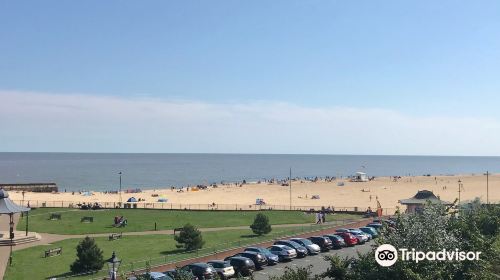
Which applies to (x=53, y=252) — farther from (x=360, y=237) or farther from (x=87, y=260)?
(x=360, y=237)

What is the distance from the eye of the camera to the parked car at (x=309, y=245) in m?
31.1

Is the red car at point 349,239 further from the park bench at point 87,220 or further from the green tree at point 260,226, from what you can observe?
the park bench at point 87,220

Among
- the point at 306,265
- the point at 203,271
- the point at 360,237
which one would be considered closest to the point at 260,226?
the point at 360,237

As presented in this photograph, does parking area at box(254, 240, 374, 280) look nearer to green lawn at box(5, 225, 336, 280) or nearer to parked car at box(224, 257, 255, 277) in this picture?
parked car at box(224, 257, 255, 277)

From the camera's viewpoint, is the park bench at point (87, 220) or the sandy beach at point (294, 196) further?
the sandy beach at point (294, 196)

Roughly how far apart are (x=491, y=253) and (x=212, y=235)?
2462 cm

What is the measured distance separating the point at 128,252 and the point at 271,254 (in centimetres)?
945

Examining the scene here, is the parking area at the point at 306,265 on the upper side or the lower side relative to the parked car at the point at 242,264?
lower

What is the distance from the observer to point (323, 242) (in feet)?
106

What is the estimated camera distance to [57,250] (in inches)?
1256

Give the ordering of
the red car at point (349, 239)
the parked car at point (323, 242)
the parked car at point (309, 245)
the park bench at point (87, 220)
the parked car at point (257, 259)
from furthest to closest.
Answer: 1. the park bench at point (87, 220)
2. the red car at point (349, 239)
3. the parked car at point (323, 242)
4. the parked car at point (309, 245)
5. the parked car at point (257, 259)

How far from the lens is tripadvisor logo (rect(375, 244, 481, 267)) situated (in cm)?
1372

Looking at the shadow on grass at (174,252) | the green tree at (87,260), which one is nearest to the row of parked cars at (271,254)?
the shadow on grass at (174,252)

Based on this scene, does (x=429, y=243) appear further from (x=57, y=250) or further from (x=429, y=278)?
(x=57, y=250)
